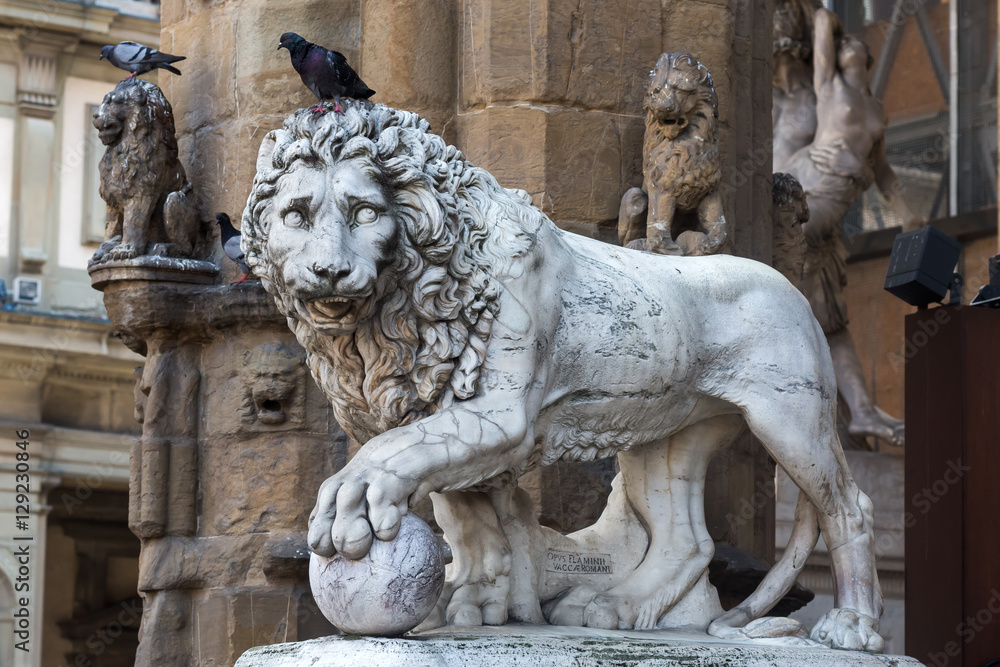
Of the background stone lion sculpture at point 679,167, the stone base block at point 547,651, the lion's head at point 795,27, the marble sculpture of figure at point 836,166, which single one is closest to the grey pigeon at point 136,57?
the background stone lion sculpture at point 679,167

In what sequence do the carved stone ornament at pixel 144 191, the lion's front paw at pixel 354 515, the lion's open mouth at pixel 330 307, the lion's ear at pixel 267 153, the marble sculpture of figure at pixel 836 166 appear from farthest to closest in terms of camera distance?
the marble sculpture of figure at pixel 836 166, the carved stone ornament at pixel 144 191, the lion's ear at pixel 267 153, the lion's open mouth at pixel 330 307, the lion's front paw at pixel 354 515

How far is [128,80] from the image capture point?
6.38 meters

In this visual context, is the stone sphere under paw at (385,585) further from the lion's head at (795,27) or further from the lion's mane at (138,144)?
the lion's head at (795,27)

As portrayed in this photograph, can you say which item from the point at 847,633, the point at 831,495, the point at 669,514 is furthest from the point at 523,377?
the point at 847,633

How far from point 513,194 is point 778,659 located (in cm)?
139

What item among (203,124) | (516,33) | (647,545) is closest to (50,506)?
(203,124)

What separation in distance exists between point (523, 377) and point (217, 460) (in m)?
2.19

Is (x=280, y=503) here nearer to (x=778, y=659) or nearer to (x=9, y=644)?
(x=778, y=659)

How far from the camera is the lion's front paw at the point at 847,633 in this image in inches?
189

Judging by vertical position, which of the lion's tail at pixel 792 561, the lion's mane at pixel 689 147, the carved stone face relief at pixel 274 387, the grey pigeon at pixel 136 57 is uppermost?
the grey pigeon at pixel 136 57

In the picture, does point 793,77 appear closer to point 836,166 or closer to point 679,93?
point 836,166

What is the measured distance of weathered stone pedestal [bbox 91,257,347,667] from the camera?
610 centimetres

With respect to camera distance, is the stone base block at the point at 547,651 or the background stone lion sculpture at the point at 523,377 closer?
the stone base block at the point at 547,651

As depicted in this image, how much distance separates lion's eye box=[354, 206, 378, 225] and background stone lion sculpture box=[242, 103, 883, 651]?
18mm
